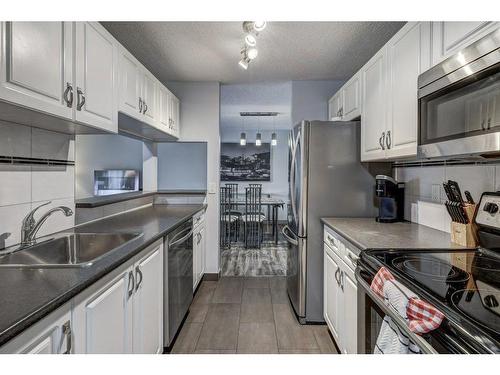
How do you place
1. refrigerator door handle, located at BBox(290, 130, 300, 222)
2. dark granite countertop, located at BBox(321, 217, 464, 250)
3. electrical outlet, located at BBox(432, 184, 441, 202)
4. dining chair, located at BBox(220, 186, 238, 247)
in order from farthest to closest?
dining chair, located at BBox(220, 186, 238, 247) → refrigerator door handle, located at BBox(290, 130, 300, 222) → electrical outlet, located at BBox(432, 184, 441, 202) → dark granite countertop, located at BBox(321, 217, 464, 250)

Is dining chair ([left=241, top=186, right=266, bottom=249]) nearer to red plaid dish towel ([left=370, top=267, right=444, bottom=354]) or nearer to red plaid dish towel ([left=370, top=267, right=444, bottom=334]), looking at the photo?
red plaid dish towel ([left=370, top=267, right=444, bottom=354])

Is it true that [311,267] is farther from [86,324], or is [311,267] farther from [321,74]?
[321,74]

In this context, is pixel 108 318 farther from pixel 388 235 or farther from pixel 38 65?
pixel 388 235

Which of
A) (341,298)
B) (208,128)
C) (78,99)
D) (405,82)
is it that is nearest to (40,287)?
(78,99)

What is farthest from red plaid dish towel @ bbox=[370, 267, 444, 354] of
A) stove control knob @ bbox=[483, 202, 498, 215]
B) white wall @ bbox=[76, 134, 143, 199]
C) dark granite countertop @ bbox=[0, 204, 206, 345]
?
white wall @ bbox=[76, 134, 143, 199]

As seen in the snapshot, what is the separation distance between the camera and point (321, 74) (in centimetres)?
349

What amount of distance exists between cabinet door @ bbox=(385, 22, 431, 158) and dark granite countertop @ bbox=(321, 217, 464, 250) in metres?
0.49

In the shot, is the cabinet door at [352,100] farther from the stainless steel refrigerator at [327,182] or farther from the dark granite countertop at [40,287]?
the dark granite countertop at [40,287]

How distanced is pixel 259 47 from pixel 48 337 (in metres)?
2.61

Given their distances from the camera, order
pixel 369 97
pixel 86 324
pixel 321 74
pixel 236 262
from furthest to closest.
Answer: pixel 236 262 < pixel 321 74 < pixel 369 97 < pixel 86 324

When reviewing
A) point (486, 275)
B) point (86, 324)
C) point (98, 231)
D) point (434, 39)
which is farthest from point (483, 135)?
point (98, 231)

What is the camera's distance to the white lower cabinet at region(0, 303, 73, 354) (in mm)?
781

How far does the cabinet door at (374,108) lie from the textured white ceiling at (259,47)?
1.18 ft
